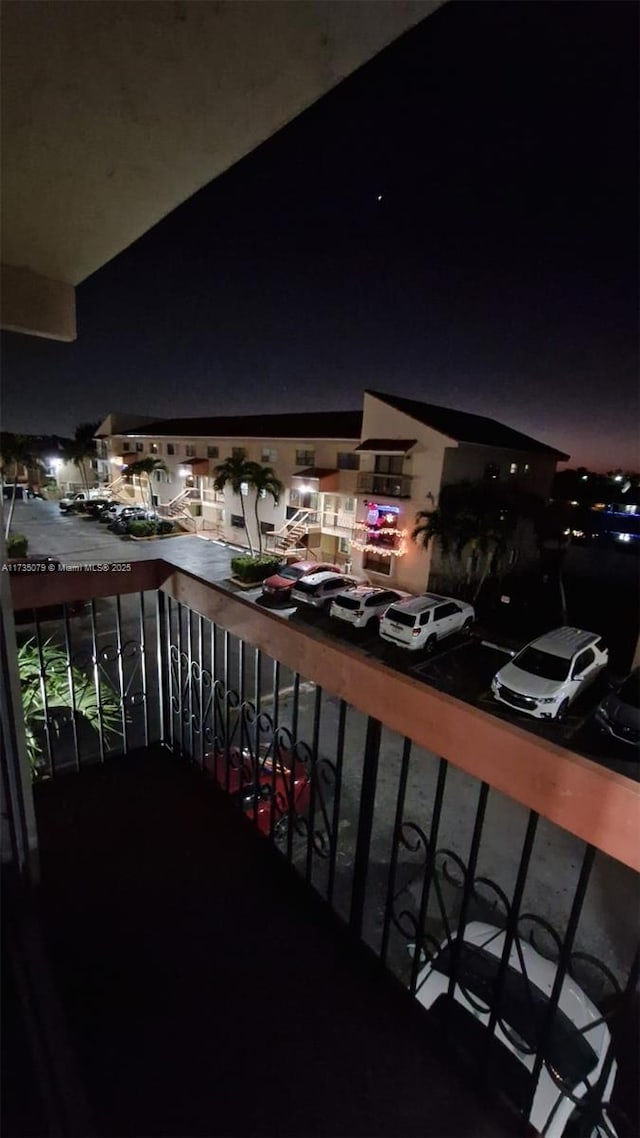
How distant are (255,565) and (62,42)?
1079cm

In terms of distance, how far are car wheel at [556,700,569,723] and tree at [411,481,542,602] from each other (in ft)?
17.0

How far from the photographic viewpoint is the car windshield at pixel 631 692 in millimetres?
6586

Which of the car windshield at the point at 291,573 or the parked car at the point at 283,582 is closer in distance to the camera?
the parked car at the point at 283,582

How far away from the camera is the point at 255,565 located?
11.5m

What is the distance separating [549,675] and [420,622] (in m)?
2.72

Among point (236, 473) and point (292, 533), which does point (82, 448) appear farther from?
point (292, 533)

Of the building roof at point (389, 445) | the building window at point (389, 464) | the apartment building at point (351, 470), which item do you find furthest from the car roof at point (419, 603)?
the building roof at point (389, 445)

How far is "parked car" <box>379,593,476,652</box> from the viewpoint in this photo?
30.5 feet

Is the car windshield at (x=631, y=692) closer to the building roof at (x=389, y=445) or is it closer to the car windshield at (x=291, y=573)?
the building roof at (x=389, y=445)

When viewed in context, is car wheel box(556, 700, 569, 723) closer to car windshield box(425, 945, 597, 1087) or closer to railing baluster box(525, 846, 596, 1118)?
car windshield box(425, 945, 597, 1087)

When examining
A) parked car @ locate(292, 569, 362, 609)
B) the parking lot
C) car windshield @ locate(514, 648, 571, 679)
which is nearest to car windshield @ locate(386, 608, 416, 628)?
the parking lot

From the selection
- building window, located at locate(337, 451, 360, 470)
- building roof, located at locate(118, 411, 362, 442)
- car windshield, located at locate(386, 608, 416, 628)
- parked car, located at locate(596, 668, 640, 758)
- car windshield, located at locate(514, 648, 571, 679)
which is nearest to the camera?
parked car, located at locate(596, 668, 640, 758)

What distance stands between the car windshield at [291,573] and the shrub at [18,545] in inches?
338

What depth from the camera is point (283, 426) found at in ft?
48.4
